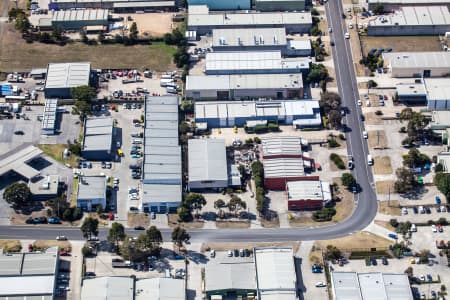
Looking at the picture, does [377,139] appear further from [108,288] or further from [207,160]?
[108,288]

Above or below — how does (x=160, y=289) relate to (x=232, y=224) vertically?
below

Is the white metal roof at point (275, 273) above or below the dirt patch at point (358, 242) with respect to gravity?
below

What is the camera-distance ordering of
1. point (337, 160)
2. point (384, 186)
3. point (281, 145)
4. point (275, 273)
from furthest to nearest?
point (281, 145)
point (337, 160)
point (384, 186)
point (275, 273)

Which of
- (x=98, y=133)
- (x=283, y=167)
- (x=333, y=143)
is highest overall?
(x=98, y=133)

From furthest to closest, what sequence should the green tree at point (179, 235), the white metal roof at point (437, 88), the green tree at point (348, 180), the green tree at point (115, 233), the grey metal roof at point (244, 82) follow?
the grey metal roof at point (244, 82)
the white metal roof at point (437, 88)
the green tree at point (348, 180)
the green tree at point (179, 235)
the green tree at point (115, 233)

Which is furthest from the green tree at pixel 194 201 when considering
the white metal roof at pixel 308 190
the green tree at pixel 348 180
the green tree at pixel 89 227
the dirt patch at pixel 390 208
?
the dirt patch at pixel 390 208

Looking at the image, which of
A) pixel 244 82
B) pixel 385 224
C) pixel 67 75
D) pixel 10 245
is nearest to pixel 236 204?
pixel 385 224

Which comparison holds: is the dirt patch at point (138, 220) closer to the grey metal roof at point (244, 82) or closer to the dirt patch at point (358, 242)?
the dirt patch at point (358, 242)
